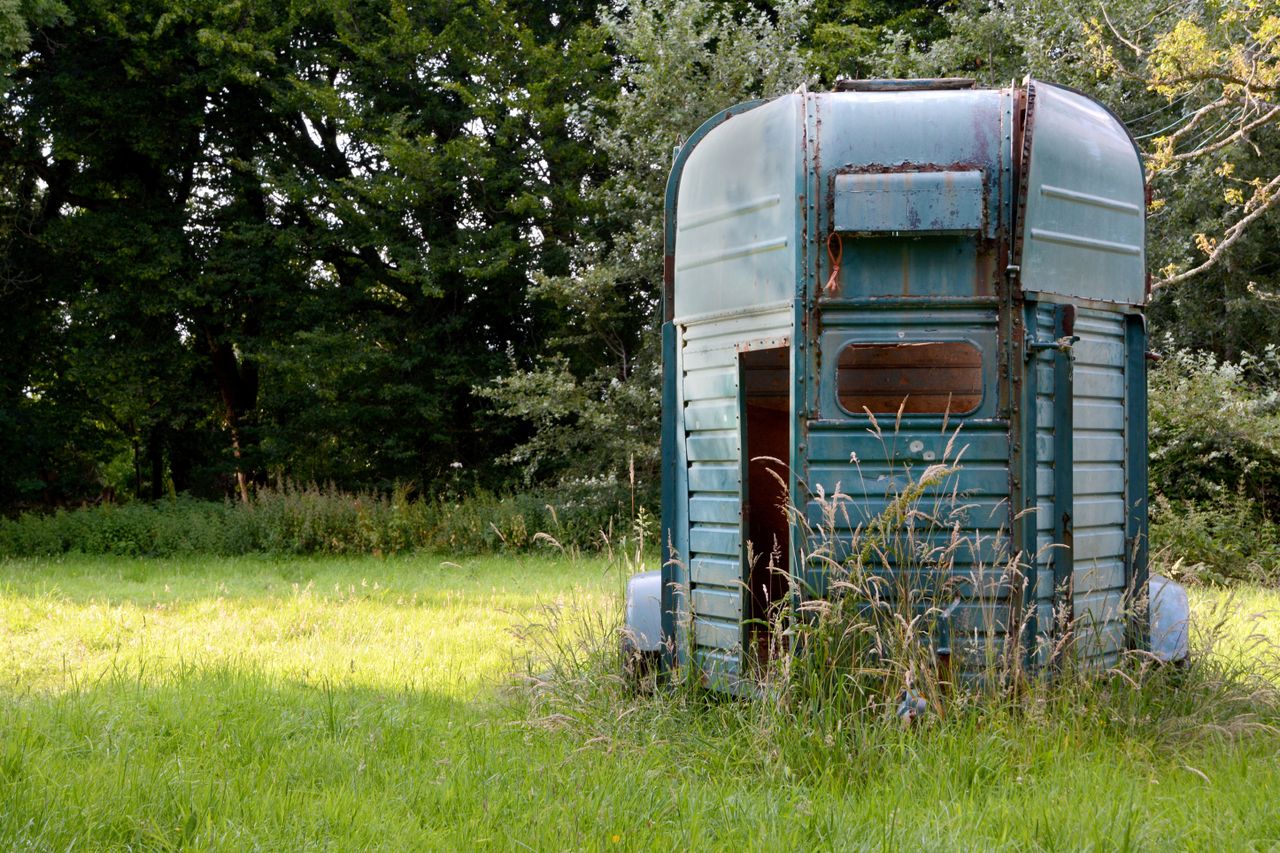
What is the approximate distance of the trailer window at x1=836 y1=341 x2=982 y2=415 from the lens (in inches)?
220

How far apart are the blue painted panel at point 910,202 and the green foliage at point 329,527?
1214cm

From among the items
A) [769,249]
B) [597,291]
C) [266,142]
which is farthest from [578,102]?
[769,249]

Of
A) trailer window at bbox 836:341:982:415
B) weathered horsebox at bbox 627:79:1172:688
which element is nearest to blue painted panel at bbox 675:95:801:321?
weathered horsebox at bbox 627:79:1172:688

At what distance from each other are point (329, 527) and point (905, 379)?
13436 millimetres

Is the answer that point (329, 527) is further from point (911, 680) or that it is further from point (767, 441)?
point (911, 680)

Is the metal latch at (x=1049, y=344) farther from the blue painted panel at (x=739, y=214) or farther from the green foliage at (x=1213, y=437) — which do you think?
the green foliage at (x=1213, y=437)

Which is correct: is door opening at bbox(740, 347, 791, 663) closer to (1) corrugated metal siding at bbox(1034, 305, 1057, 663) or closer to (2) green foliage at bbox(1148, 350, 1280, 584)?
(1) corrugated metal siding at bbox(1034, 305, 1057, 663)

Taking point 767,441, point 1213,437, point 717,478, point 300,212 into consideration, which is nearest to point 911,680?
point 717,478

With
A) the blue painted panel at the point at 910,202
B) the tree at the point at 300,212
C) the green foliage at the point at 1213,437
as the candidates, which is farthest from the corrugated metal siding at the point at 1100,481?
the tree at the point at 300,212

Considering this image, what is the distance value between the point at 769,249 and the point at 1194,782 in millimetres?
2960

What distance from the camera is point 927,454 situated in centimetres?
513

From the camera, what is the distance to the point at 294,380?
68.0 ft

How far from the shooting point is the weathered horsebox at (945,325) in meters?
5.10

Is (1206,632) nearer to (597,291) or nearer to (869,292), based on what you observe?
(869,292)
